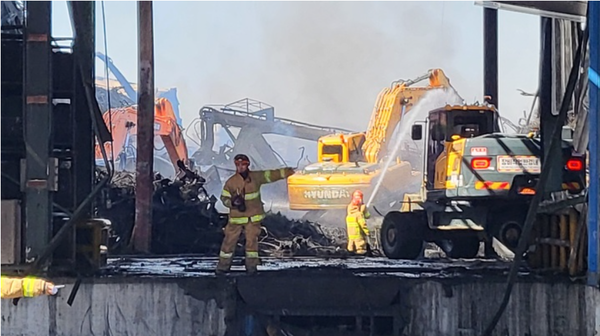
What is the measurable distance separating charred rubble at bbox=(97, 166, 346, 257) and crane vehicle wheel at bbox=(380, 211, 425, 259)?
70.2 inches

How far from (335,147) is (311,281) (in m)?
14.9

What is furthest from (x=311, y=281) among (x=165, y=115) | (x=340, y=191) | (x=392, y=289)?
(x=165, y=115)

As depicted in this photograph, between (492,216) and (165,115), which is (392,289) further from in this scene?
(165,115)

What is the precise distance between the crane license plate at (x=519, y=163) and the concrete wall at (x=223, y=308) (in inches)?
116

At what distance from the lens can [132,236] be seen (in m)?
14.5

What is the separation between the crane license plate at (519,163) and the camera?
11297mm

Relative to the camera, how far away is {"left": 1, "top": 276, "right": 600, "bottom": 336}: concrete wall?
8547 millimetres

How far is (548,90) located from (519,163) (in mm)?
1411

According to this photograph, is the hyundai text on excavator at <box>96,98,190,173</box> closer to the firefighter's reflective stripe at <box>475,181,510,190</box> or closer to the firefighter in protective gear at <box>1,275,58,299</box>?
the firefighter's reflective stripe at <box>475,181,510,190</box>

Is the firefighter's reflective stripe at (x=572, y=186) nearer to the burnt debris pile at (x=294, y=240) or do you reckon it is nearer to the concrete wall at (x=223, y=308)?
the concrete wall at (x=223, y=308)

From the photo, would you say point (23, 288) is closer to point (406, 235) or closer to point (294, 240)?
point (406, 235)

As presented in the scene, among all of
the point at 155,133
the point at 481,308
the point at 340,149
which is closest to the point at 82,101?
the point at 481,308

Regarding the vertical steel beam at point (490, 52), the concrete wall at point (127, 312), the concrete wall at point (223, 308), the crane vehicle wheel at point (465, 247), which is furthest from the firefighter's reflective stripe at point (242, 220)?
the vertical steel beam at point (490, 52)

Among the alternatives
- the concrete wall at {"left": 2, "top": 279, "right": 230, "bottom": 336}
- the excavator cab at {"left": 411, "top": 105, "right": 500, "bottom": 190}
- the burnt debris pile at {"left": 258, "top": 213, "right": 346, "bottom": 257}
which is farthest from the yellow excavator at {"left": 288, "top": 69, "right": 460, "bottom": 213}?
the concrete wall at {"left": 2, "top": 279, "right": 230, "bottom": 336}
